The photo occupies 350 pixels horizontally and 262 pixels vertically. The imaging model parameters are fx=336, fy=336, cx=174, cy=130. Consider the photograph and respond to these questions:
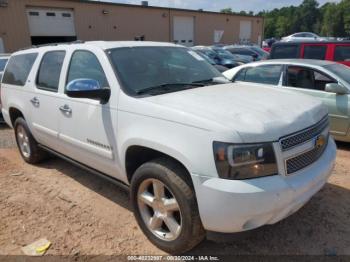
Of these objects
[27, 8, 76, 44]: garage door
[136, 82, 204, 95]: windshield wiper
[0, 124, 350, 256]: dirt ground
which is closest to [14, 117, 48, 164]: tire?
[0, 124, 350, 256]: dirt ground

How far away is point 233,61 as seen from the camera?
55.9ft

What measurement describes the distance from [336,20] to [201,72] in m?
90.7

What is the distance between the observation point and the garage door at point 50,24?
2598 centimetres

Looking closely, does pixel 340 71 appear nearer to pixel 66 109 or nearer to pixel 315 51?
pixel 315 51

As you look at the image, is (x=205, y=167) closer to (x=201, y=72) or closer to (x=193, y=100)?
(x=193, y=100)

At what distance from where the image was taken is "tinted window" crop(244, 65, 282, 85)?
6320 mm

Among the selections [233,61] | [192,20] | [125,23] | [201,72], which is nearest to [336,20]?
[192,20]

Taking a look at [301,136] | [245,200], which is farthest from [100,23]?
[245,200]

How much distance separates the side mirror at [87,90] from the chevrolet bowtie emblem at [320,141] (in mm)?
1925

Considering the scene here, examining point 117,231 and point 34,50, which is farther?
point 34,50

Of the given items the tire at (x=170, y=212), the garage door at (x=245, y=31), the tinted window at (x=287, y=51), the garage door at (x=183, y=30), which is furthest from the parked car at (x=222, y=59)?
the garage door at (x=245, y=31)

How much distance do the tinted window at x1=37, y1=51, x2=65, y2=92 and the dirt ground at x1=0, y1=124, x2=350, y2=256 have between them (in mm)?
1333

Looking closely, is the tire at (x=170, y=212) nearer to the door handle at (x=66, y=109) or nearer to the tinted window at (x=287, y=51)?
the door handle at (x=66, y=109)

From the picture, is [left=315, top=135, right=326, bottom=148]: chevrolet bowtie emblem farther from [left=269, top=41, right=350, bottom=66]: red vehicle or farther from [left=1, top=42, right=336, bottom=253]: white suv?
[left=269, top=41, right=350, bottom=66]: red vehicle
